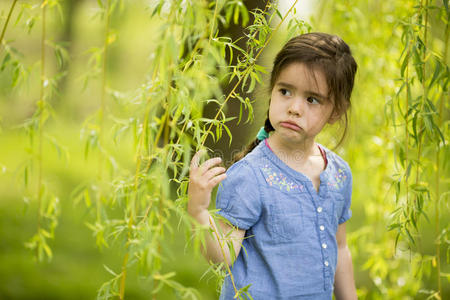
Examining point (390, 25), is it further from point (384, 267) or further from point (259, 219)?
point (259, 219)

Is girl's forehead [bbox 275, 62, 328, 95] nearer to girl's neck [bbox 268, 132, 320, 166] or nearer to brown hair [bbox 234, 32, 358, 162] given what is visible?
brown hair [bbox 234, 32, 358, 162]

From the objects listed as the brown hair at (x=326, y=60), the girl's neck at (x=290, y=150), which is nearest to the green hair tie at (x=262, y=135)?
the girl's neck at (x=290, y=150)

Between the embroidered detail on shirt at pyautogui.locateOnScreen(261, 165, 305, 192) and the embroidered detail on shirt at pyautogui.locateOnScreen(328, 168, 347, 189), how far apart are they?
14cm

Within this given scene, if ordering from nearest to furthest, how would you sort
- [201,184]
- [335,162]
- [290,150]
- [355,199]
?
[201,184] → [290,150] → [335,162] → [355,199]

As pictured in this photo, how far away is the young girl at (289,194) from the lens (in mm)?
1431

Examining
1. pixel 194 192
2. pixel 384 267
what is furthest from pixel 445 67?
pixel 384 267

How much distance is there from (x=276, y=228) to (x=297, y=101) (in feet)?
1.11

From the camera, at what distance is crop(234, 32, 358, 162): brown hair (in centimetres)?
146

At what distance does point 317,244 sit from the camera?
1.51m

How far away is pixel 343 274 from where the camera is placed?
1.72 metres

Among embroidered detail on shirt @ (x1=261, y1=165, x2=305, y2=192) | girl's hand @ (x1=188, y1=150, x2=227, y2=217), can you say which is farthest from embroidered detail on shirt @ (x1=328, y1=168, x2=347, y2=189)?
girl's hand @ (x1=188, y1=150, x2=227, y2=217)

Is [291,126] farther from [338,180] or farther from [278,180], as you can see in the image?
[338,180]

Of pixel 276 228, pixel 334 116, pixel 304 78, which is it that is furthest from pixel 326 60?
pixel 276 228

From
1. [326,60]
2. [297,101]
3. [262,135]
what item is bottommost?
[262,135]
